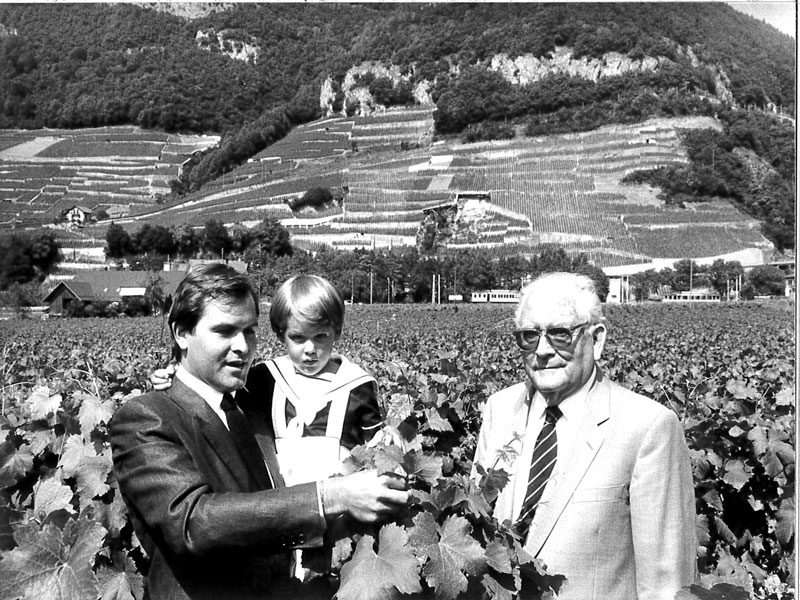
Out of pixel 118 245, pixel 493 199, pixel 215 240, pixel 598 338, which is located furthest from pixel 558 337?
pixel 493 199

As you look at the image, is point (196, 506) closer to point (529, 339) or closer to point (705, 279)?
point (529, 339)

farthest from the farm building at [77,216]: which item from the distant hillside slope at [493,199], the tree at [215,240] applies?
the tree at [215,240]

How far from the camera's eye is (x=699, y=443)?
3.45 meters

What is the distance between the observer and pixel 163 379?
4.45 ft

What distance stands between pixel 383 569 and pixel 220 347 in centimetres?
42

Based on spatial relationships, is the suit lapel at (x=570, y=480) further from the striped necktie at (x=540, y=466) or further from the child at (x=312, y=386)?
the child at (x=312, y=386)

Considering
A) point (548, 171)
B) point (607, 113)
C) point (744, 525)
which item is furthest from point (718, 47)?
point (744, 525)

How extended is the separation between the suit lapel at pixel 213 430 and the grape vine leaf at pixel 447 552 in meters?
0.29

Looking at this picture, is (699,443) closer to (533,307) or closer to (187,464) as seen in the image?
(533,307)

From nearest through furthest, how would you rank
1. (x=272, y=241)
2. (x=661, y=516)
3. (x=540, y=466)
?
1. (x=661, y=516)
2. (x=540, y=466)
3. (x=272, y=241)

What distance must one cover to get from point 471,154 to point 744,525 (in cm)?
9069

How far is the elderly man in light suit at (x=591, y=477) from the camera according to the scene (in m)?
1.53

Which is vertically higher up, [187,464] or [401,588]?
[187,464]

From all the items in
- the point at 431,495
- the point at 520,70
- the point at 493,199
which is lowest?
the point at 493,199
